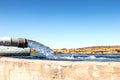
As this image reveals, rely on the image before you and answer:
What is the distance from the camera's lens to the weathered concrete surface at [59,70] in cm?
400

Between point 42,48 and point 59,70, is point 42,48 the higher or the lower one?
the higher one

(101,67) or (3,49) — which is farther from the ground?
(3,49)

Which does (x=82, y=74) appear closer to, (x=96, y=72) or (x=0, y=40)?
(x=96, y=72)

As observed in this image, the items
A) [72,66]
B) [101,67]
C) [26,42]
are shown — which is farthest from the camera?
[26,42]

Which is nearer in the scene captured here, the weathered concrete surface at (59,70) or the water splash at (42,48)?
the weathered concrete surface at (59,70)

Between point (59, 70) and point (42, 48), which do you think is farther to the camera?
point (42, 48)

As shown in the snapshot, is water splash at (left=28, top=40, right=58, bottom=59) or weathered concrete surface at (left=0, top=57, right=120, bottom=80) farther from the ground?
water splash at (left=28, top=40, right=58, bottom=59)

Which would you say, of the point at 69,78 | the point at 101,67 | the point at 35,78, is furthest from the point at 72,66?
the point at 35,78

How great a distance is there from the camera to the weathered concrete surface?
4.00 meters

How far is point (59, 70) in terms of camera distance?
464 cm

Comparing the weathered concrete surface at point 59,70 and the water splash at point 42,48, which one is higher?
the water splash at point 42,48

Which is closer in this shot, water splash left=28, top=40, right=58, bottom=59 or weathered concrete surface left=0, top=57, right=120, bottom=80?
weathered concrete surface left=0, top=57, right=120, bottom=80

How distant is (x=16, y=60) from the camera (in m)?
5.60

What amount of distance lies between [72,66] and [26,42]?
12.8 feet
